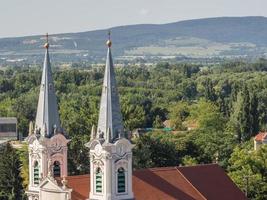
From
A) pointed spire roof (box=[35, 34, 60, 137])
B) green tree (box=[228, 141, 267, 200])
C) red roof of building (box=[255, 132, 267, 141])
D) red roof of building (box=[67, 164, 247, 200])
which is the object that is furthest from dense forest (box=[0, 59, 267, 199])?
pointed spire roof (box=[35, 34, 60, 137])

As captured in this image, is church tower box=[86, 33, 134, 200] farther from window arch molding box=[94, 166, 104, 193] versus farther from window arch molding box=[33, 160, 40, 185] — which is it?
window arch molding box=[33, 160, 40, 185]

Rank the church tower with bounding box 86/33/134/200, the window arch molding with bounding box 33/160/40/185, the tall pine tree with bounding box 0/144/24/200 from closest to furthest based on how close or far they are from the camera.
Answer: the church tower with bounding box 86/33/134/200 < the window arch molding with bounding box 33/160/40/185 < the tall pine tree with bounding box 0/144/24/200

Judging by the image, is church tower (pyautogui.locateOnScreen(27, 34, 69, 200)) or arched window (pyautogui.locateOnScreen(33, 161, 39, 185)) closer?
church tower (pyautogui.locateOnScreen(27, 34, 69, 200))

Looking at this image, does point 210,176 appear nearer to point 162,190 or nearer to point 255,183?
point 162,190

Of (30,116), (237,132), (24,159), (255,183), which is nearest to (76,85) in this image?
(30,116)

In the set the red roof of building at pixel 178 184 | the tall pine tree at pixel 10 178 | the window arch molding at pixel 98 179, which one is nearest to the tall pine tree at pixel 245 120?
the tall pine tree at pixel 10 178

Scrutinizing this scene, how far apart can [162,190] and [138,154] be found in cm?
2142

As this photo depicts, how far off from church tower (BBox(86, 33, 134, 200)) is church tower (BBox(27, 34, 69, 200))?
4.15m

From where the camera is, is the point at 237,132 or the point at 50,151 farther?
the point at 237,132

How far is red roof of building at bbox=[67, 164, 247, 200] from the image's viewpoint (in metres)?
50.2

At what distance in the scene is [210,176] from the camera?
5531 centimetres

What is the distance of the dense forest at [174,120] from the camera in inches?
2781

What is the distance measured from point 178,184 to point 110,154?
649 centimetres

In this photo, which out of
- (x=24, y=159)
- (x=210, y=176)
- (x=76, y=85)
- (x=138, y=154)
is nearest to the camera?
(x=210, y=176)
